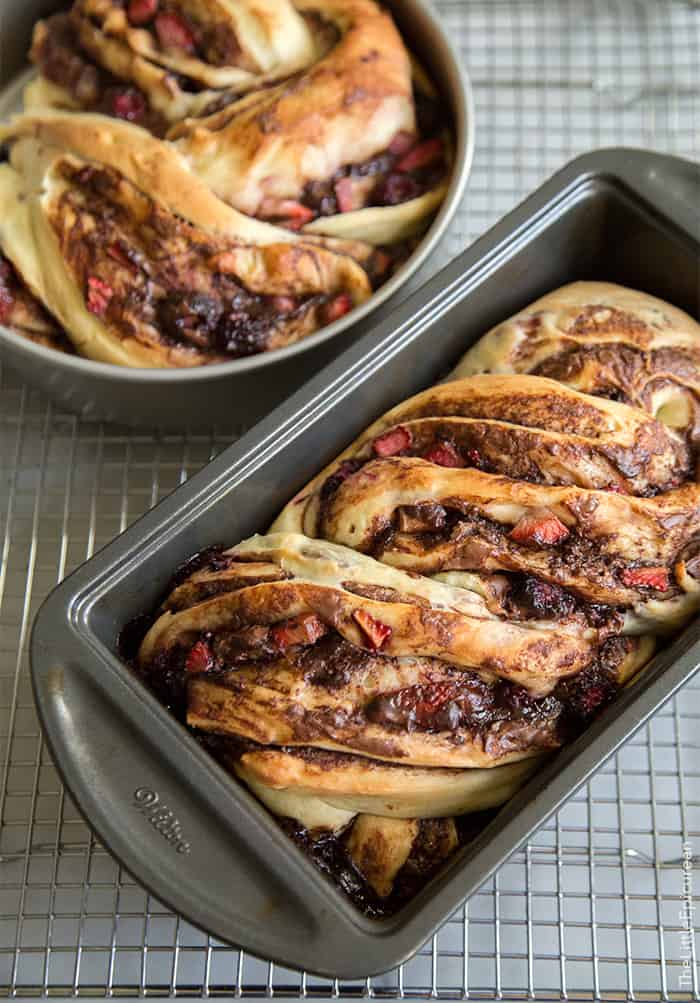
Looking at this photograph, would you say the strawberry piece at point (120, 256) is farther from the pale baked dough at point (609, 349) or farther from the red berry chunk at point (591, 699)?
the red berry chunk at point (591, 699)

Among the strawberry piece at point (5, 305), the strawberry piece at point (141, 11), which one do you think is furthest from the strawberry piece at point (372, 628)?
the strawberry piece at point (141, 11)

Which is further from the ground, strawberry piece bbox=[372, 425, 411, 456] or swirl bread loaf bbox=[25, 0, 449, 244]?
swirl bread loaf bbox=[25, 0, 449, 244]

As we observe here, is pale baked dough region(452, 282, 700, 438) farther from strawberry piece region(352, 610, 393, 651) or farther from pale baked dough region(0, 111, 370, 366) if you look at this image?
strawberry piece region(352, 610, 393, 651)

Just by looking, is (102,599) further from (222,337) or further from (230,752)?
(222,337)

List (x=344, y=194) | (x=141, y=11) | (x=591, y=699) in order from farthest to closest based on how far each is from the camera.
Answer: (x=141, y=11), (x=344, y=194), (x=591, y=699)

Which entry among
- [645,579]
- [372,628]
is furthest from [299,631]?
[645,579]

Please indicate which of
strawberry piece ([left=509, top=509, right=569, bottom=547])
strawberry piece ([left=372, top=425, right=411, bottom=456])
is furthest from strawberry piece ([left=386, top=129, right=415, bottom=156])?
strawberry piece ([left=509, top=509, right=569, bottom=547])

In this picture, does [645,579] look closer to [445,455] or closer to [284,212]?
[445,455]
